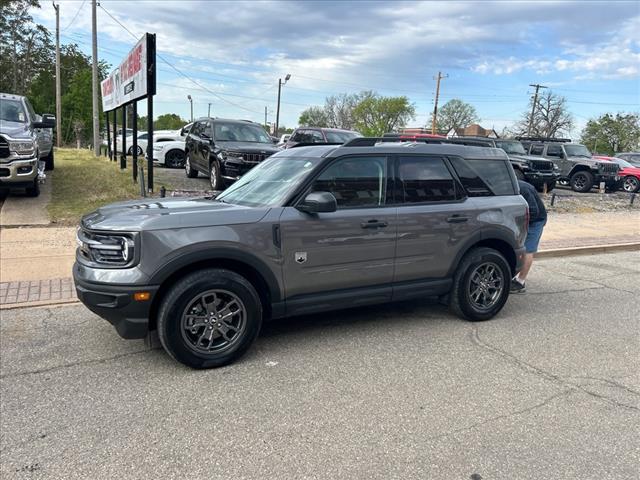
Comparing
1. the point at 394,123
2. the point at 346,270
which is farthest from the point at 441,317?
the point at 394,123

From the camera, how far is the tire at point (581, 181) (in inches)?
771

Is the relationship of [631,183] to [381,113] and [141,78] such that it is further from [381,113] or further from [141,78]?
[381,113]

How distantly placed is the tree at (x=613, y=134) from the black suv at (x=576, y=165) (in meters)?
58.1

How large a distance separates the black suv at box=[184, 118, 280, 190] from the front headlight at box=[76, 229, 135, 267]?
7.82 m

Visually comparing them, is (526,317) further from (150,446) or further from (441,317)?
(150,446)

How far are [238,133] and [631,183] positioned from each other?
17314 millimetres

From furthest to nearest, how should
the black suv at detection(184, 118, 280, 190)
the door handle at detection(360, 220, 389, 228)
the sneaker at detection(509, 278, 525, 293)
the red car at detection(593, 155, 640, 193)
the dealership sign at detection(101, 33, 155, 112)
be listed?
the red car at detection(593, 155, 640, 193), the black suv at detection(184, 118, 280, 190), the dealership sign at detection(101, 33, 155, 112), the sneaker at detection(509, 278, 525, 293), the door handle at detection(360, 220, 389, 228)

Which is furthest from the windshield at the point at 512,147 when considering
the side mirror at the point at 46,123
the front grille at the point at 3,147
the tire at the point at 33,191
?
the front grille at the point at 3,147

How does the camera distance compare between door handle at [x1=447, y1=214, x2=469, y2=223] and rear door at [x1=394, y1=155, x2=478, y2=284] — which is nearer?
rear door at [x1=394, y1=155, x2=478, y2=284]

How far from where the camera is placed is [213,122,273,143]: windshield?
1253cm

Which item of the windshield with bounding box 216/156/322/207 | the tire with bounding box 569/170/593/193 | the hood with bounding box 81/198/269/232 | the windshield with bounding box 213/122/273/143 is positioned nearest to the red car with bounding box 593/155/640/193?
the tire with bounding box 569/170/593/193

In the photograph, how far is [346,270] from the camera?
14.4 feet

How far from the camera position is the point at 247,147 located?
1184 centimetres

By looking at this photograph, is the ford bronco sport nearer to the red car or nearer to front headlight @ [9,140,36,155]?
front headlight @ [9,140,36,155]
